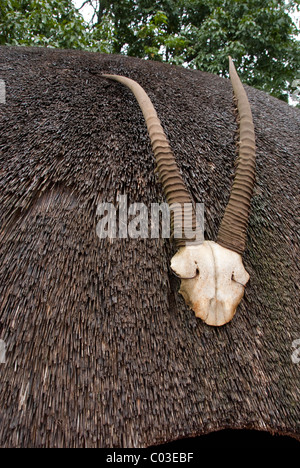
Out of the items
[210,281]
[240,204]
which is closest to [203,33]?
[240,204]

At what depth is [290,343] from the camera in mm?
1183

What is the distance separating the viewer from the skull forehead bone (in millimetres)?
1118

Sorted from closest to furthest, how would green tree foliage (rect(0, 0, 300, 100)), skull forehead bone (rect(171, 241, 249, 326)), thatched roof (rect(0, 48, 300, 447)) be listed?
1. thatched roof (rect(0, 48, 300, 447))
2. skull forehead bone (rect(171, 241, 249, 326))
3. green tree foliage (rect(0, 0, 300, 100))

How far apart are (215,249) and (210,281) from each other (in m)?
0.14

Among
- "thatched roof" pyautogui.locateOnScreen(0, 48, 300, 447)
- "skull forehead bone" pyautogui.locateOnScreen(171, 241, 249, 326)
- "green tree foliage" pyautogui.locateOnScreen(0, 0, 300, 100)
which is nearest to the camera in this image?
"thatched roof" pyautogui.locateOnScreen(0, 48, 300, 447)

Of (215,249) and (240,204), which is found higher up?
(240,204)

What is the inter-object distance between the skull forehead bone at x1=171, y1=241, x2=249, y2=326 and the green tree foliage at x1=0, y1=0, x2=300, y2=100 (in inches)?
157

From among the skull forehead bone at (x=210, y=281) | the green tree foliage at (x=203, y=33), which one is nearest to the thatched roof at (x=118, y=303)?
the skull forehead bone at (x=210, y=281)

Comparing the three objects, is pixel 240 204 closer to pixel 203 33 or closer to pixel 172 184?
pixel 172 184

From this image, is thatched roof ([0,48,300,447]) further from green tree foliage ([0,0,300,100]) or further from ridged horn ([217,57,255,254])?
green tree foliage ([0,0,300,100])

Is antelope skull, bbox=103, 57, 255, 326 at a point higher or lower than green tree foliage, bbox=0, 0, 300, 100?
lower

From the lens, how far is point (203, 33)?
4809 mm

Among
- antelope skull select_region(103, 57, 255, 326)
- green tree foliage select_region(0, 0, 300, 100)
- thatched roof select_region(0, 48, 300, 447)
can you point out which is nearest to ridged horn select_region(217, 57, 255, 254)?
antelope skull select_region(103, 57, 255, 326)

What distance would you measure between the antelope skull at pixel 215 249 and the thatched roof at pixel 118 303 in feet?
0.22
